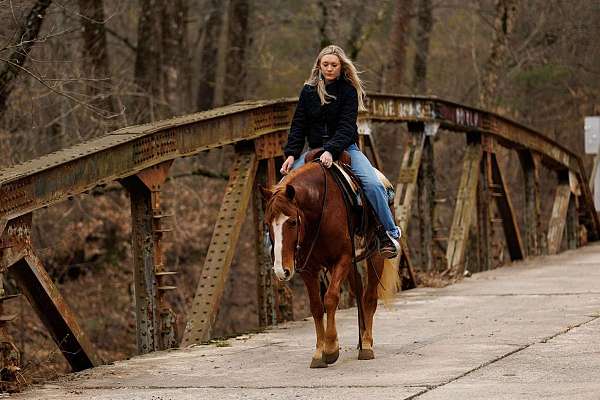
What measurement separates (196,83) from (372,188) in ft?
94.6

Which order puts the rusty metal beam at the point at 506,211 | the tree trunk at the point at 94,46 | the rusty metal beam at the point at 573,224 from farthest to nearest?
the rusty metal beam at the point at 573,224 → the tree trunk at the point at 94,46 → the rusty metal beam at the point at 506,211

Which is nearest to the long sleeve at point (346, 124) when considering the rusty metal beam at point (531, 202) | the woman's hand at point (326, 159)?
the woman's hand at point (326, 159)

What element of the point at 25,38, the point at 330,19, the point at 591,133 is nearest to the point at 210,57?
the point at 330,19

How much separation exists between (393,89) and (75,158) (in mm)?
19707

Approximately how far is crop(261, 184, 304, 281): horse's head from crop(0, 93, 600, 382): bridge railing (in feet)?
4.94

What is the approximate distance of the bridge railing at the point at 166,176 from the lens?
9.24 metres

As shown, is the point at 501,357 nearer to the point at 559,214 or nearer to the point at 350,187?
the point at 350,187

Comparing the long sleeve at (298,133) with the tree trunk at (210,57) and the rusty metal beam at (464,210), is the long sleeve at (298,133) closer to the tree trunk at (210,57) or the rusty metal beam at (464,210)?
the rusty metal beam at (464,210)

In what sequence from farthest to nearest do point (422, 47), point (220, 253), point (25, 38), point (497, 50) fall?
1. point (422, 47)
2. point (497, 50)
3. point (25, 38)
4. point (220, 253)

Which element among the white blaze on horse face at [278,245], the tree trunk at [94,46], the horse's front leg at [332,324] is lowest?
the horse's front leg at [332,324]

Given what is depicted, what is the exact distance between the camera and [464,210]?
17688 mm

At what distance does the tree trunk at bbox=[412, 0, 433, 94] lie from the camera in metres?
32.1

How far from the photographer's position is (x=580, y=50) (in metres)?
35.2

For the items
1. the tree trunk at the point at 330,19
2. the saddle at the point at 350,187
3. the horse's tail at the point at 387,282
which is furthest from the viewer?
the tree trunk at the point at 330,19
